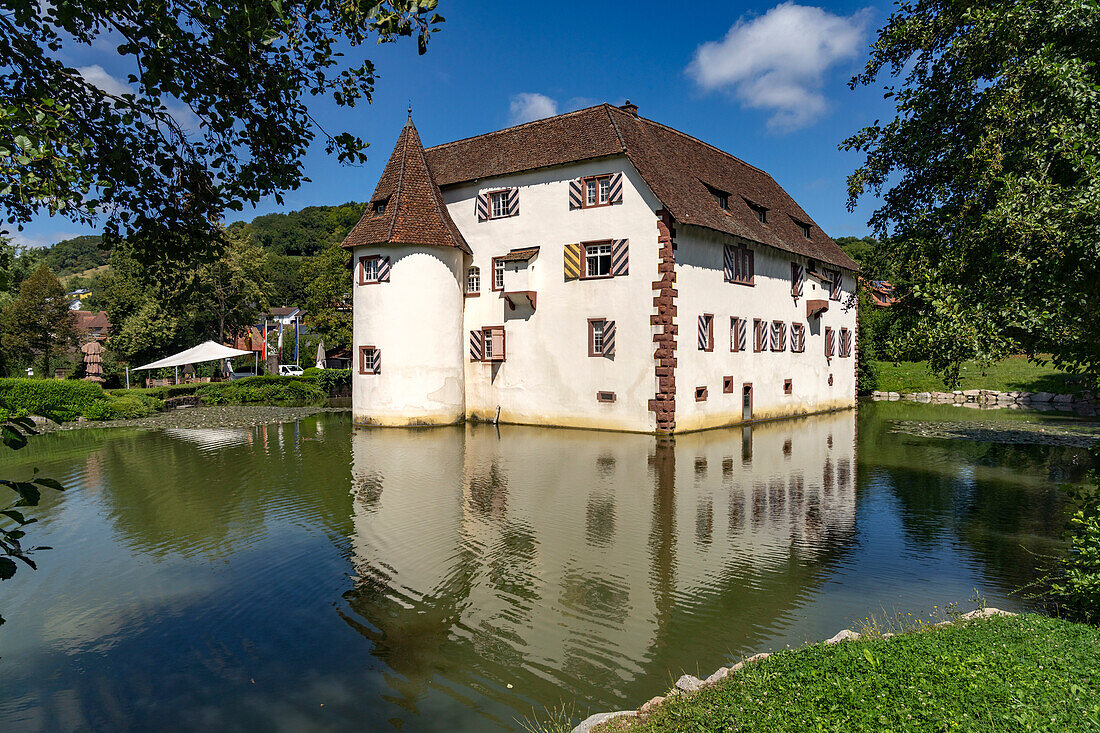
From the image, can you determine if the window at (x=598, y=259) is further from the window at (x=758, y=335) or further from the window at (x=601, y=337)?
the window at (x=758, y=335)

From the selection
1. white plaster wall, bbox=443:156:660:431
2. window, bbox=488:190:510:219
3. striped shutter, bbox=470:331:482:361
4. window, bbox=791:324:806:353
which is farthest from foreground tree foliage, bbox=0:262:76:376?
window, bbox=791:324:806:353

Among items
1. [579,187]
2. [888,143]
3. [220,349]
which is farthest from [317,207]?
[888,143]

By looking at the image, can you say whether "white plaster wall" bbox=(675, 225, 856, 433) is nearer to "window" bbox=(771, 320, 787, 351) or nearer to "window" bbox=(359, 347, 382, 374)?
"window" bbox=(771, 320, 787, 351)

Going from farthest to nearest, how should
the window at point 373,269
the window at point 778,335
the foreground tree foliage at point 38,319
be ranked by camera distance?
the foreground tree foliage at point 38,319 < the window at point 778,335 < the window at point 373,269

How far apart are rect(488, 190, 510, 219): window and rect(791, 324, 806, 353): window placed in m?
13.0

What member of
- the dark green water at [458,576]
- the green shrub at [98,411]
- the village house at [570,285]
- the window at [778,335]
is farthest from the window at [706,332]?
the green shrub at [98,411]

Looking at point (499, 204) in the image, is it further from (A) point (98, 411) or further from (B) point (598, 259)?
(A) point (98, 411)

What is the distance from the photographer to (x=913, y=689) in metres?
4.16

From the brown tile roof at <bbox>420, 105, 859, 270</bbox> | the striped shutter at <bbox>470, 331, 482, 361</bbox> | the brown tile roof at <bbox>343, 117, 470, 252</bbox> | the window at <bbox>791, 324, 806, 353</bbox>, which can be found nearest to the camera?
the brown tile roof at <bbox>420, 105, 859, 270</bbox>

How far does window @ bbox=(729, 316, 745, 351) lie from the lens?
945 inches

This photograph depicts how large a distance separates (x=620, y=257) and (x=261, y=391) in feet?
73.4

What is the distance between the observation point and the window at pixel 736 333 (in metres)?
24.0

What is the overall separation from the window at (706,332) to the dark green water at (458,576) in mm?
6457

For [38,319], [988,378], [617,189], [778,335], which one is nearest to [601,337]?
[617,189]
